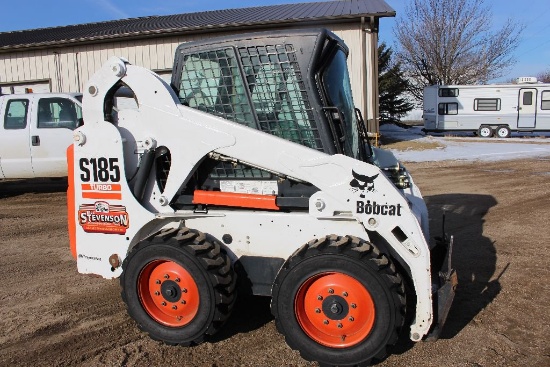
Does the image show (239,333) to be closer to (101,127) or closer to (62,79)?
(101,127)

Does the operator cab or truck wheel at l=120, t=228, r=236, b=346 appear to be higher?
the operator cab

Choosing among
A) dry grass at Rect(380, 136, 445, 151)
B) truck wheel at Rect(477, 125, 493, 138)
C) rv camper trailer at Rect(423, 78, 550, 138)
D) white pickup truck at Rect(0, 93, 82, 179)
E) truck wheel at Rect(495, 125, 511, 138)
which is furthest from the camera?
truck wheel at Rect(477, 125, 493, 138)

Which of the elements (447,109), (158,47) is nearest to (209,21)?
(158,47)

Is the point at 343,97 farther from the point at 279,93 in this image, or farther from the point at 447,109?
the point at 447,109

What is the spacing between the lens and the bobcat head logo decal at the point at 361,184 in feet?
11.2

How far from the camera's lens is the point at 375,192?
339 centimetres

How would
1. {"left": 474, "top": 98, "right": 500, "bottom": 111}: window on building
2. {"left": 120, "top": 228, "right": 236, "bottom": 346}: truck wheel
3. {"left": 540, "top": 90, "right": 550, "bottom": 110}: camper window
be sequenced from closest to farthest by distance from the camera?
1. {"left": 120, "top": 228, "right": 236, "bottom": 346}: truck wheel
2. {"left": 540, "top": 90, "right": 550, "bottom": 110}: camper window
3. {"left": 474, "top": 98, "right": 500, "bottom": 111}: window on building

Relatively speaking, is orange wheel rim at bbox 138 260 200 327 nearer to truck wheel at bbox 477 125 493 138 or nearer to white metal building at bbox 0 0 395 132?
white metal building at bbox 0 0 395 132

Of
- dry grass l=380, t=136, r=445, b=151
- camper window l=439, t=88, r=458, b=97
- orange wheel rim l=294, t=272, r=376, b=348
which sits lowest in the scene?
orange wheel rim l=294, t=272, r=376, b=348

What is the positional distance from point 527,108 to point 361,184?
2668 centimetres

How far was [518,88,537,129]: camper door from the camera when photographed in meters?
26.1

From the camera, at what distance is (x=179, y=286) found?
12.3 feet

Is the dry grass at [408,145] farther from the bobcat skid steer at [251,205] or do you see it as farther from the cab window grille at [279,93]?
the cab window grille at [279,93]

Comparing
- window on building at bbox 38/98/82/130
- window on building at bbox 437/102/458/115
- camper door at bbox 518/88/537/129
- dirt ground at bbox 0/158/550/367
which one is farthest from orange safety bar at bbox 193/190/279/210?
camper door at bbox 518/88/537/129
